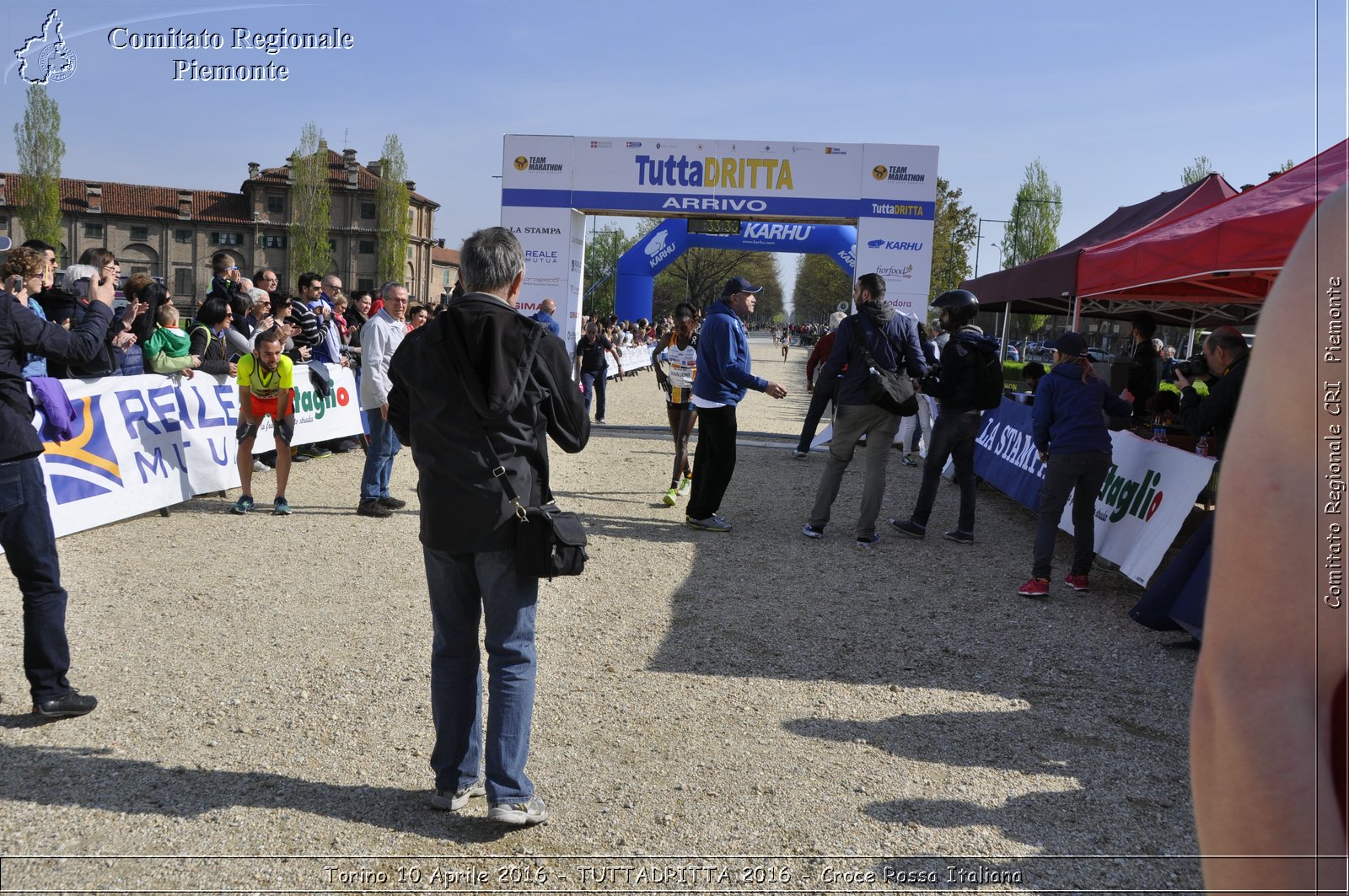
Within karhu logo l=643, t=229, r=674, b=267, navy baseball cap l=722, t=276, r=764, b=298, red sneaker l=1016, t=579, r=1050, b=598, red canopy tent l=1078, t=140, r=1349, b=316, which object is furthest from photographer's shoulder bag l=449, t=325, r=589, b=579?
karhu logo l=643, t=229, r=674, b=267

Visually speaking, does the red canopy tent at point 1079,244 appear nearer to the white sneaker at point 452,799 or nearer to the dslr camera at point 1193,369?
the dslr camera at point 1193,369

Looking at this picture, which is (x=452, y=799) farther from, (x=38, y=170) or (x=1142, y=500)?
(x=38, y=170)

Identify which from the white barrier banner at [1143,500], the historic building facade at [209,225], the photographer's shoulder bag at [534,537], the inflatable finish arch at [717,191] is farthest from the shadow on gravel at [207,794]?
the historic building facade at [209,225]

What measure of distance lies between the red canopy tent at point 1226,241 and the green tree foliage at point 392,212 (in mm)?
74116

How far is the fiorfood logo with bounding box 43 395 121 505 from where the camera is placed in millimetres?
7145

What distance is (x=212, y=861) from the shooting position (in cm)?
320

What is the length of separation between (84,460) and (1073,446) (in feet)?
24.6

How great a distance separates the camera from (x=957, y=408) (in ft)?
28.9

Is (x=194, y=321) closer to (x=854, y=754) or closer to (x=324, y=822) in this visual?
(x=324, y=822)

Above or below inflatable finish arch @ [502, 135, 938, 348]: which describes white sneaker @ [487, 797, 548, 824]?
below

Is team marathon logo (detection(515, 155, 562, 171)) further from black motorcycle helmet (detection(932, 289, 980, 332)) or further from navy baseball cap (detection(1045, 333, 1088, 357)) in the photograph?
navy baseball cap (detection(1045, 333, 1088, 357))

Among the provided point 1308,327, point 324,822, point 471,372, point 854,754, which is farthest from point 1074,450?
point 1308,327

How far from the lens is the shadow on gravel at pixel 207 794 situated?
3.51 metres

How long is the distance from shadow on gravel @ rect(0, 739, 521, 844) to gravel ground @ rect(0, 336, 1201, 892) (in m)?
0.01
